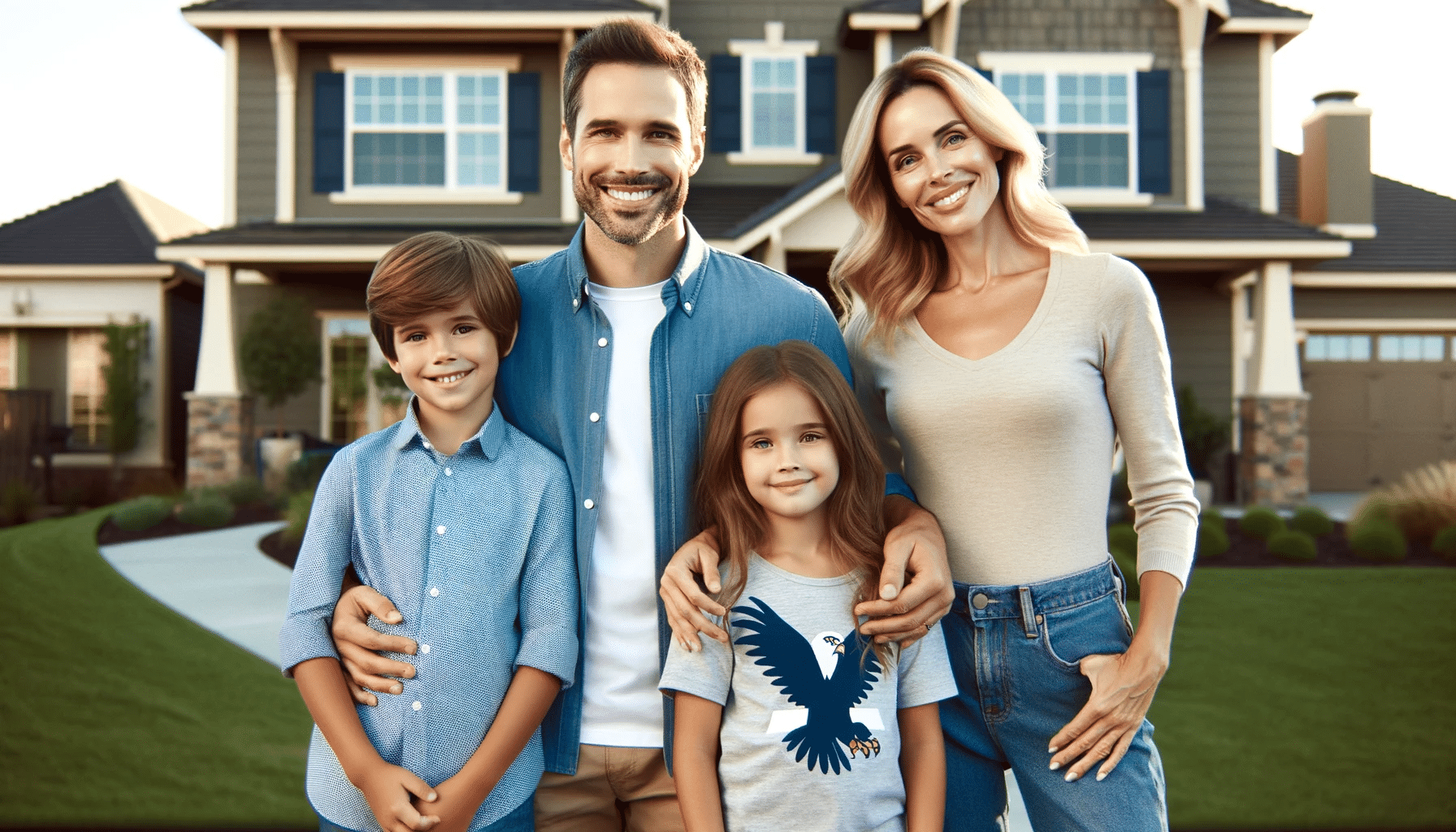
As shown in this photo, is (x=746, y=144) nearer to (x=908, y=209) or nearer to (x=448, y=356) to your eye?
(x=908, y=209)

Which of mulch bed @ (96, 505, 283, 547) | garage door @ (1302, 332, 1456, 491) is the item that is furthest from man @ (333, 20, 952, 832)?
garage door @ (1302, 332, 1456, 491)

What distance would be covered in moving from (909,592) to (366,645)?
1.04 m

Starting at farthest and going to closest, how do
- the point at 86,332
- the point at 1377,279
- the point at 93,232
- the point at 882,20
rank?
1. the point at 93,232
2. the point at 86,332
3. the point at 1377,279
4. the point at 882,20

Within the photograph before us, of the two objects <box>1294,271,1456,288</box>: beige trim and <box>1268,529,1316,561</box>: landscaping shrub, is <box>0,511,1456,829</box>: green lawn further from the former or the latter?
<box>1294,271,1456,288</box>: beige trim

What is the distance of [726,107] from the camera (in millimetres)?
13328

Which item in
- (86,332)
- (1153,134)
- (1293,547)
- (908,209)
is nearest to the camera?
(908,209)

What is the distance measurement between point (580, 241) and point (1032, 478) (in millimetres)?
1106

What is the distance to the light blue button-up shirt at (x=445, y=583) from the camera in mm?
1905

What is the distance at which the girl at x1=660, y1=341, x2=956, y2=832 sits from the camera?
6.04 feet

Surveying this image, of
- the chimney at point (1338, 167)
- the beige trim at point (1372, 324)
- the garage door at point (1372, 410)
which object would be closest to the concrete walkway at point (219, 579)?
the chimney at point (1338, 167)

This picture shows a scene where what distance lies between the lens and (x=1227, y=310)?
13.8 m

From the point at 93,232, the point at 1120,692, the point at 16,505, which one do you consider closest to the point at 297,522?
the point at 16,505

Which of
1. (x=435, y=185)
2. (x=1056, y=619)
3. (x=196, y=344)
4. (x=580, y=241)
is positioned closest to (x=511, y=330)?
(x=580, y=241)

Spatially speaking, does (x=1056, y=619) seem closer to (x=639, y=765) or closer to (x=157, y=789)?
(x=639, y=765)
